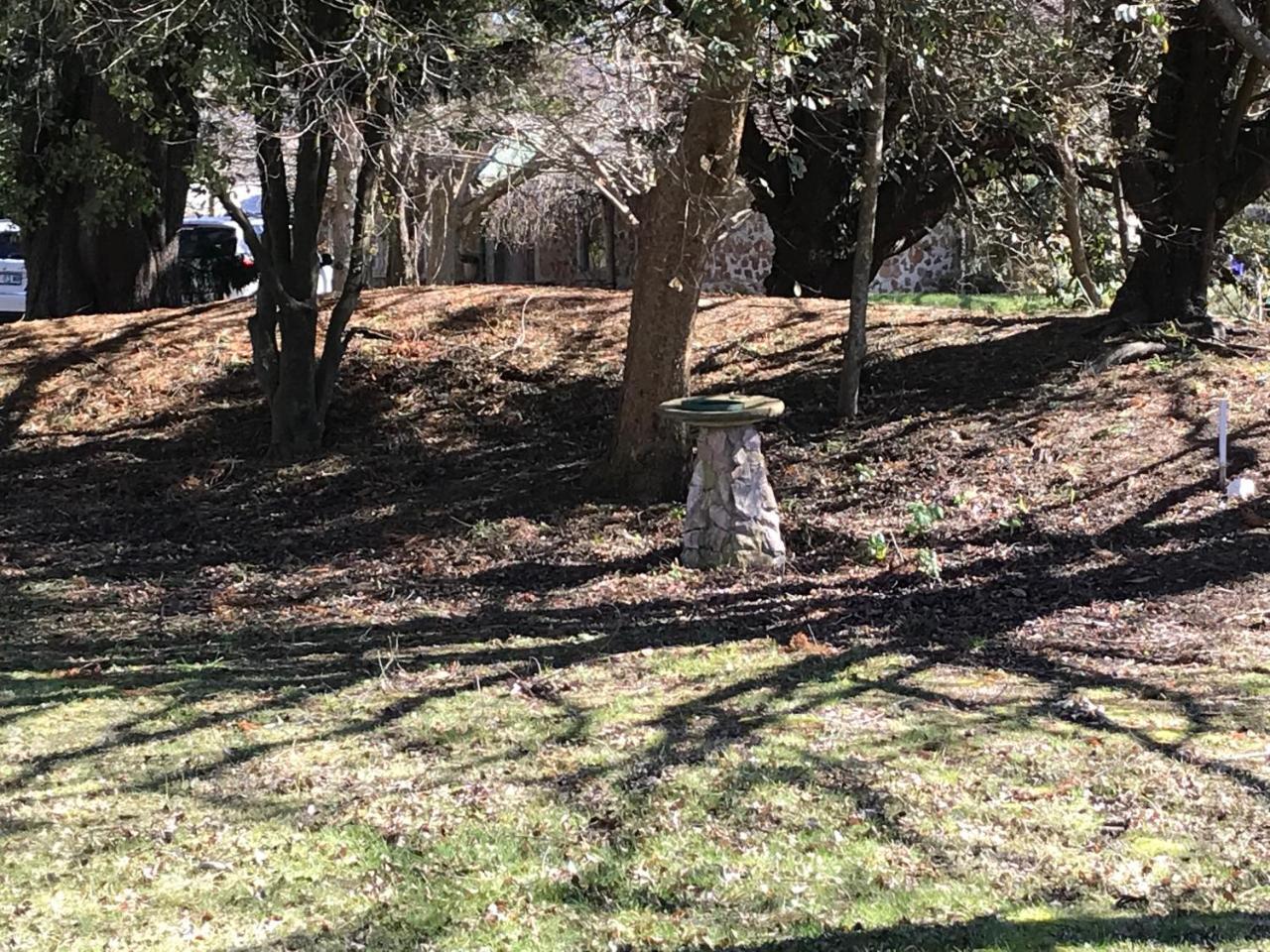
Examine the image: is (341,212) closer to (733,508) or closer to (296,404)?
(296,404)

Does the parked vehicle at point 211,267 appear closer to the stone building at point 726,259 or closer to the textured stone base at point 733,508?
the stone building at point 726,259

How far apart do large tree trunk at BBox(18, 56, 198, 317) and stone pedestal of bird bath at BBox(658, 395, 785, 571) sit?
16.1ft

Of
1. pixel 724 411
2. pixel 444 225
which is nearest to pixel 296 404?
pixel 724 411

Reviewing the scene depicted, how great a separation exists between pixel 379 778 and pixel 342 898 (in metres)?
0.88

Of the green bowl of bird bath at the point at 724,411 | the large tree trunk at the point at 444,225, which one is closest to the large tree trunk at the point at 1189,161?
the green bowl of bird bath at the point at 724,411

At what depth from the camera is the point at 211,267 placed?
1930cm

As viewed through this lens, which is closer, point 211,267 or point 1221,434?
point 1221,434

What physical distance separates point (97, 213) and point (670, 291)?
5768 mm

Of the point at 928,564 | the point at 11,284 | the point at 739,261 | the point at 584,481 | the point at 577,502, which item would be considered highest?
the point at 739,261

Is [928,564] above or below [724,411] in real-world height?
below

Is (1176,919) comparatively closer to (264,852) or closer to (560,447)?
(264,852)

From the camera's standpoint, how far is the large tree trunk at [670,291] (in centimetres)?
862

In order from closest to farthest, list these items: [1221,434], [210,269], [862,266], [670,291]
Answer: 1. [1221,434]
2. [670,291]
3. [862,266]
4. [210,269]

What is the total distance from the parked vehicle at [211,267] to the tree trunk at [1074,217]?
9988 mm
